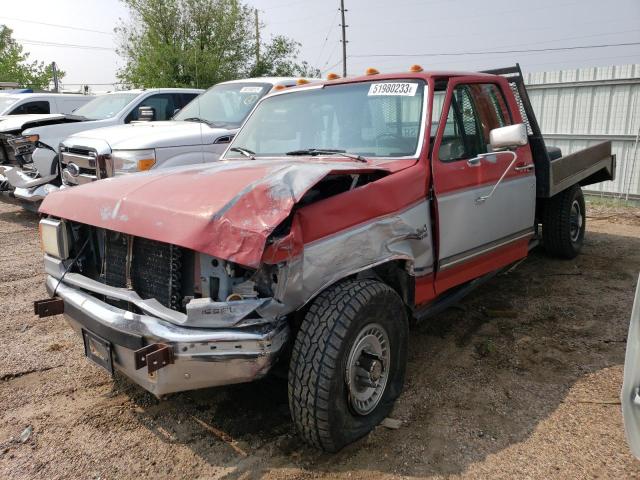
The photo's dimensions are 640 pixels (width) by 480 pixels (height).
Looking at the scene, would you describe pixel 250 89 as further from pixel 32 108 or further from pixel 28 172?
pixel 32 108

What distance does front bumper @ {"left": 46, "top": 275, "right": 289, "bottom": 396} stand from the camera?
2.44 meters

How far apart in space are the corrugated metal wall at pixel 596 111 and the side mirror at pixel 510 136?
8792mm

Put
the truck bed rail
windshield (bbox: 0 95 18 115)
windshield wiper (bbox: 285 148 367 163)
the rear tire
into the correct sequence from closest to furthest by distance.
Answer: windshield wiper (bbox: 285 148 367 163), the truck bed rail, the rear tire, windshield (bbox: 0 95 18 115)

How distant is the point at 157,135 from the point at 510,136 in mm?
4622

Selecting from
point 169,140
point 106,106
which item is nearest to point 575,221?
point 169,140

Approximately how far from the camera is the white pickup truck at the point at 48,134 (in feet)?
26.2

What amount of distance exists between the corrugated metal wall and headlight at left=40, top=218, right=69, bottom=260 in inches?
434

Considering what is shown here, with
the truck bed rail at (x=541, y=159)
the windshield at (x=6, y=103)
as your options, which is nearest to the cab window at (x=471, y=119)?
the truck bed rail at (x=541, y=159)

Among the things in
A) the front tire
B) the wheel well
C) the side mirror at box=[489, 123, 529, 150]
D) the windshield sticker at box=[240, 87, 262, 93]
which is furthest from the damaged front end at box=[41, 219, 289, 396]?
the windshield sticker at box=[240, 87, 262, 93]

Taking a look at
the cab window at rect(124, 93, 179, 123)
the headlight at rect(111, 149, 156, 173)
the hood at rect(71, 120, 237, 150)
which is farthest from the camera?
the cab window at rect(124, 93, 179, 123)

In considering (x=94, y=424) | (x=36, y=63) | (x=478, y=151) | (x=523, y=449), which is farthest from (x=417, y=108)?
(x=36, y=63)

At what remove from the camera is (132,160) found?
20.9ft

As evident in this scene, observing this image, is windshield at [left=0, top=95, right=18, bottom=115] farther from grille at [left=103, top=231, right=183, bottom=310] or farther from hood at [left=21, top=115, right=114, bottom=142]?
grille at [left=103, top=231, right=183, bottom=310]

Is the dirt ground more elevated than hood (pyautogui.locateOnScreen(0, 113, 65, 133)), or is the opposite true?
hood (pyautogui.locateOnScreen(0, 113, 65, 133))
